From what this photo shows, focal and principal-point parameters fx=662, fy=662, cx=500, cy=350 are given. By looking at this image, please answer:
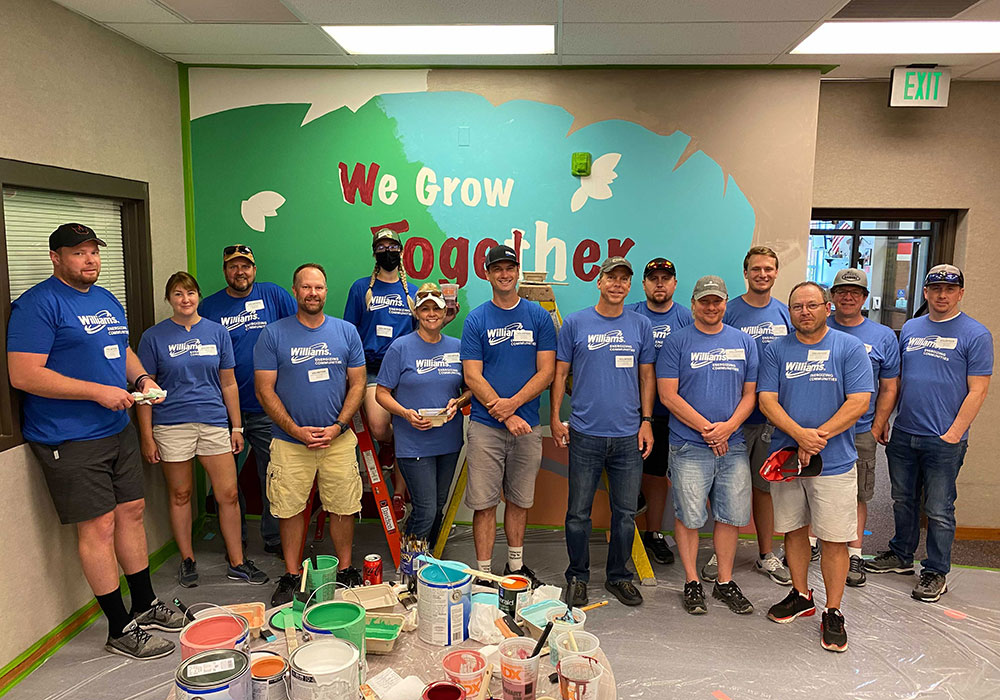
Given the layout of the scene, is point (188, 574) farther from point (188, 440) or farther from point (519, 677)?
point (519, 677)

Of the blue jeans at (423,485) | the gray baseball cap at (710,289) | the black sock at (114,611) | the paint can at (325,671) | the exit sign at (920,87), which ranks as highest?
the exit sign at (920,87)

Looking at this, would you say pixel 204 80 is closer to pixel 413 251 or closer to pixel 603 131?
pixel 413 251

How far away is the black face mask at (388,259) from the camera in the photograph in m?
3.86

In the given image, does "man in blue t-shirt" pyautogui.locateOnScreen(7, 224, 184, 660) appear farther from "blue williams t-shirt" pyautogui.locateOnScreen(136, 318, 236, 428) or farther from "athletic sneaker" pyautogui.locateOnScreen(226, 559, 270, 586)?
"athletic sneaker" pyautogui.locateOnScreen(226, 559, 270, 586)

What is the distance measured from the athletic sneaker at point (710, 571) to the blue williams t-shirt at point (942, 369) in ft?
4.25

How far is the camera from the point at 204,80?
4227 mm

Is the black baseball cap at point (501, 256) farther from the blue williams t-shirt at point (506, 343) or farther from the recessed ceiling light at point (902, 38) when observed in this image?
the recessed ceiling light at point (902, 38)

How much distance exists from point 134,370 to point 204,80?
2058mm

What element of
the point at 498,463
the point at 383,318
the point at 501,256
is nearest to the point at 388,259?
the point at 383,318

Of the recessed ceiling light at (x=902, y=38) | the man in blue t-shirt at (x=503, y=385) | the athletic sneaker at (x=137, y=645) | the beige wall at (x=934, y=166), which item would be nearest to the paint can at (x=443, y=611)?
the man in blue t-shirt at (x=503, y=385)

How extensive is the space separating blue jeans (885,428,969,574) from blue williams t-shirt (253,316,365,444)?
308cm

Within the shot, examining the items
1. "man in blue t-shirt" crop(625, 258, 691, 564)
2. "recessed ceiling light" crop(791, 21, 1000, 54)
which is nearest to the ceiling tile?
"man in blue t-shirt" crop(625, 258, 691, 564)

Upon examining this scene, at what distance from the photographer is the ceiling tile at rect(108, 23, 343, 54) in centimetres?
347

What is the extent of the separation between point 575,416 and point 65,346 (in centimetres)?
234
